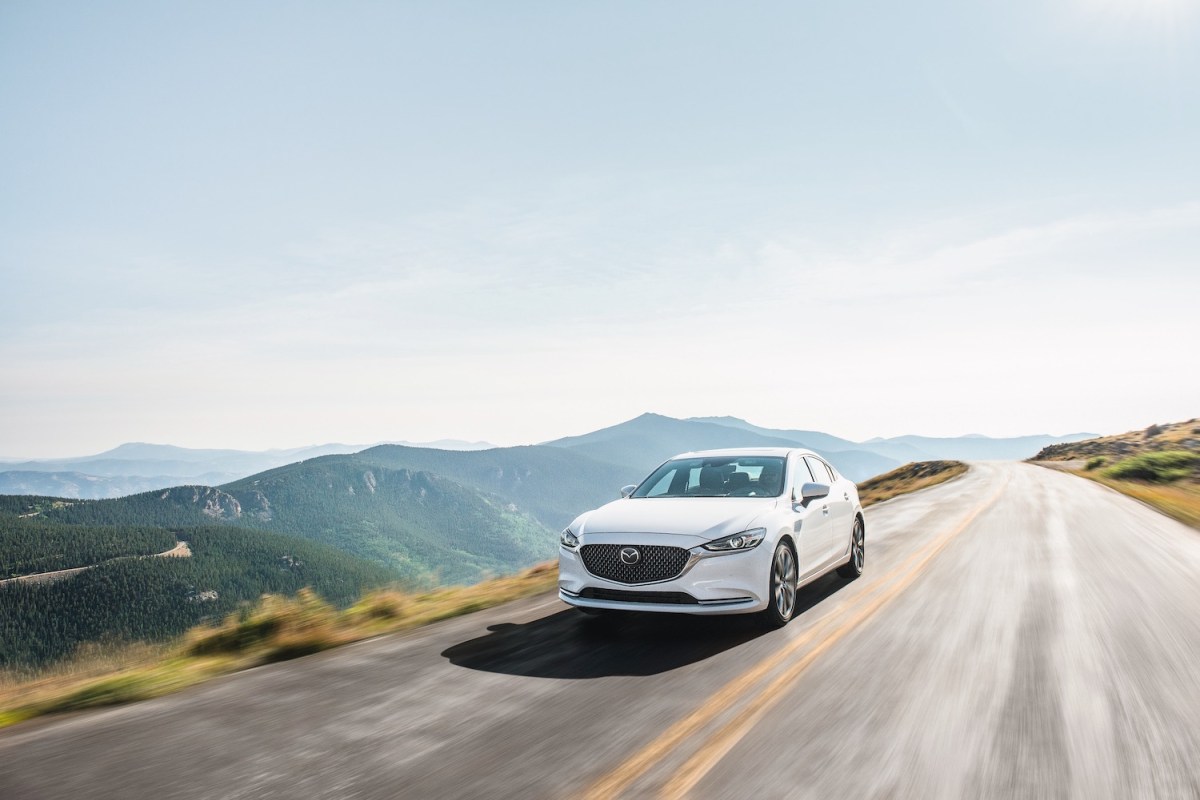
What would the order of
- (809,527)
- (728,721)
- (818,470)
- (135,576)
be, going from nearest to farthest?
(728,721), (809,527), (818,470), (135,576)

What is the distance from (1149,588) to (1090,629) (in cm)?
261

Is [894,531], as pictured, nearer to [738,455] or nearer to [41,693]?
[738,455]

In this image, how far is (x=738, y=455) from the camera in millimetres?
Result: 8406

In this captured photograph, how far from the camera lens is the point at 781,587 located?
686 cm

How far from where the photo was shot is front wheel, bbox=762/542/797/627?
666 centimetres

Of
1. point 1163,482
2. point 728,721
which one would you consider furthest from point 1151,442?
point 728,721

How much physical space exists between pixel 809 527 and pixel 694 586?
2.08 m

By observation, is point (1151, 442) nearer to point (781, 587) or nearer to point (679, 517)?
point (781, 587)

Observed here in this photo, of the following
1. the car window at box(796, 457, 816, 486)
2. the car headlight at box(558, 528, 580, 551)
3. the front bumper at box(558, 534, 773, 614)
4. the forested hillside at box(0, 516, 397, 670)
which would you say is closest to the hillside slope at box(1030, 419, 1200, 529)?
the car window at box(796, 457, 816, 486)

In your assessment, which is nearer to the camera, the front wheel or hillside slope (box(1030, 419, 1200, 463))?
the front wheel

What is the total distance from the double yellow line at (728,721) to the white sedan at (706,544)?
20.2 inches

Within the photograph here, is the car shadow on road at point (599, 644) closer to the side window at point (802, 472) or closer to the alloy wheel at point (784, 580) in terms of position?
the alloy wheel at point (784, 580)

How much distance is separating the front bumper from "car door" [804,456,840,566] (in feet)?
6.04

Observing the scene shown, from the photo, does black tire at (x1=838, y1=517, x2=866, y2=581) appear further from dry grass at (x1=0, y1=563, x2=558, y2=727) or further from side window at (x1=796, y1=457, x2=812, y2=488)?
dry grass at (x1=0, y1=563, x2=558, y2=727)
